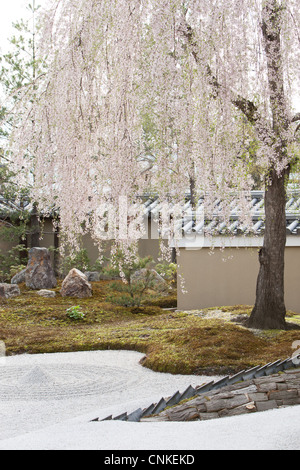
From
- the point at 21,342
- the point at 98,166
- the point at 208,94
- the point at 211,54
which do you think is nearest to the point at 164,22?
the point at 211,54

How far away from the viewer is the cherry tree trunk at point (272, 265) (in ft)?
26.6

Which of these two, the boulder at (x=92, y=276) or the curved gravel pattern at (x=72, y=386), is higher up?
the boulder at (x=92, y=276)

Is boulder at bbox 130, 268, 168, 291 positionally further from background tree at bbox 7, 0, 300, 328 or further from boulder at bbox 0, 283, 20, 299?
background tree at bbox 7, 0, 300, 328

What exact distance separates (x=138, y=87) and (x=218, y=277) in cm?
671

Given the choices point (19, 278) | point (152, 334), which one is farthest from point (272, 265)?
point (19, 278)

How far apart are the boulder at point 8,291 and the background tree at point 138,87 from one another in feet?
23.0

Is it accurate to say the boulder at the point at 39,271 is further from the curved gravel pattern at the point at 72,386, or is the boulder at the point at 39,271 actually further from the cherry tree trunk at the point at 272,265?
the cherry tree trunk at the point at 272,265

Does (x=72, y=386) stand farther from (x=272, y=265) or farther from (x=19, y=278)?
(x=19, y=278)

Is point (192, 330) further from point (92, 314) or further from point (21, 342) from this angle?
point (92, 314)

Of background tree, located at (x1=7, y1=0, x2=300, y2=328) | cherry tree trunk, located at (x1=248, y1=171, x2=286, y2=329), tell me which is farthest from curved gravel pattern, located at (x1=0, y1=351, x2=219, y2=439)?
cherry tree trunk, located at (x1=248, y1=171, x2=286, y2=329)

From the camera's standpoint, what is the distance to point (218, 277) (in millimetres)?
10930

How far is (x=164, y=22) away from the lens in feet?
14.1

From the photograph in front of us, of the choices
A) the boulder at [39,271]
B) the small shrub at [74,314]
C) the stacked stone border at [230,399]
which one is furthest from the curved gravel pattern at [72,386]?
the boulder at [39,271]
